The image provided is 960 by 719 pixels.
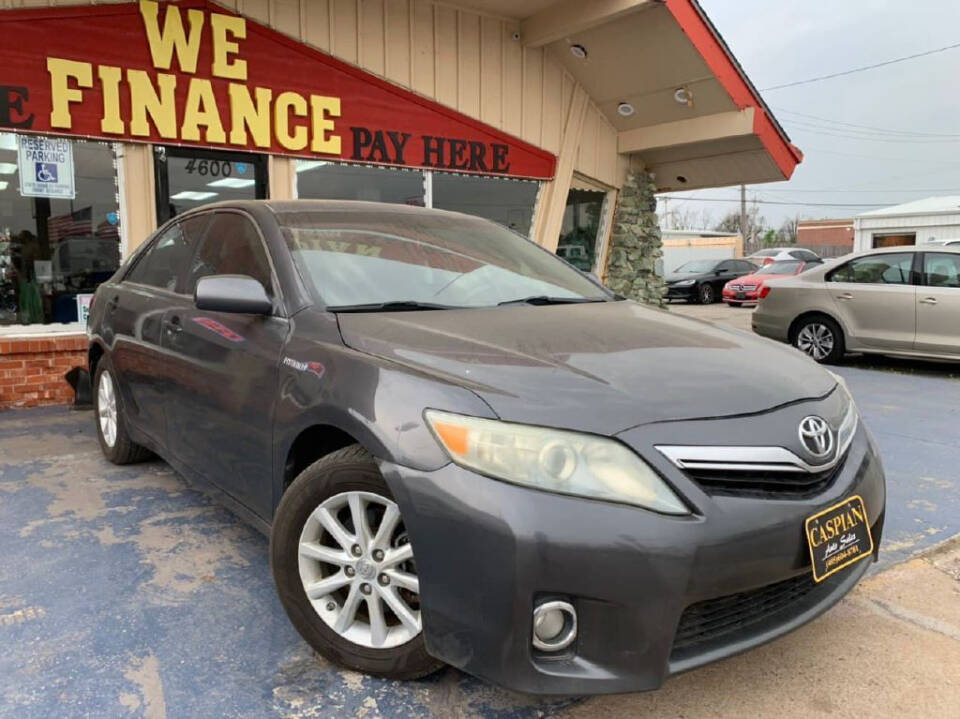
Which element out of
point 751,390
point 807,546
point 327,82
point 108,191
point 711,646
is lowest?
point 711,646

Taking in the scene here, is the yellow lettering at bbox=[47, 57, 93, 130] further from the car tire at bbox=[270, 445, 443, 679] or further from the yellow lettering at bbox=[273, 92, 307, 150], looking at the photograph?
the car tire at bbox=[270, 445, 443, 679]

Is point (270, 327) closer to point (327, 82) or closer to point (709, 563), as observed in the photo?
point (709, 563)

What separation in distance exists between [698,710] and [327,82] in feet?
21.2

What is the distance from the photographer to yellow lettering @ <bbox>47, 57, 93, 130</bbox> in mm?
5691

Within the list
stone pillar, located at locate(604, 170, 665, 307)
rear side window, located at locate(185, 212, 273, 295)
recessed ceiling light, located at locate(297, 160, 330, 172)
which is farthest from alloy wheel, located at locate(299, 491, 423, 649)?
stone pillar, located at locate(604, 170, 665, 307)

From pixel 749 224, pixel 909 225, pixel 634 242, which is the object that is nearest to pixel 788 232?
pixel 749 224

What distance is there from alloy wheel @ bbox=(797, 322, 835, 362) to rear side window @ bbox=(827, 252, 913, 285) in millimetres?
582

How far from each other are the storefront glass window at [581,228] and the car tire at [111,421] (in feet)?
19.5

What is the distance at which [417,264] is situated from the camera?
3.00m

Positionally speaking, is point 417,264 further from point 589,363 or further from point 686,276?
point 686,276

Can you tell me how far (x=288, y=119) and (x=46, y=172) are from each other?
81.6 inches

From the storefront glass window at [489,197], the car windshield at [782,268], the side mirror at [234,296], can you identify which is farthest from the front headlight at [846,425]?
the car windshield at [782,268]

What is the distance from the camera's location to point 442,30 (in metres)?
7.70

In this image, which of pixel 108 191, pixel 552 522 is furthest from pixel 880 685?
pixel 108 191
